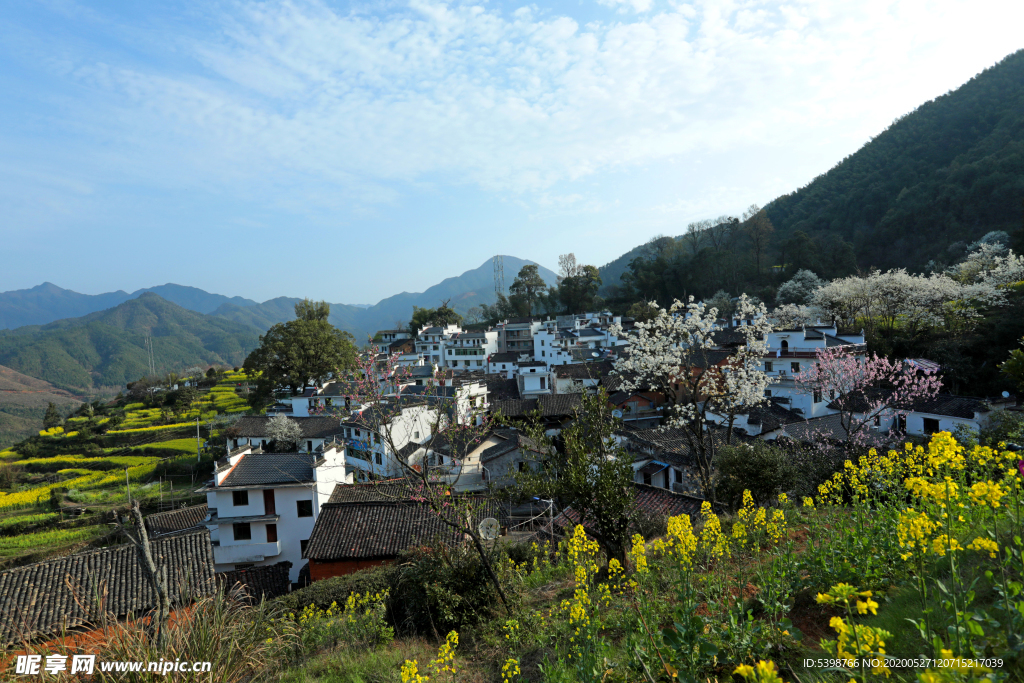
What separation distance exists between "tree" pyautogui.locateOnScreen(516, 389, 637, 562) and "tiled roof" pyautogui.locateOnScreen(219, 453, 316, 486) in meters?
15.6

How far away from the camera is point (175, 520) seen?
25078mm

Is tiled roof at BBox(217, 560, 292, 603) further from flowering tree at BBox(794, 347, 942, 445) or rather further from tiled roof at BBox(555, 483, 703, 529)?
flowering tree at BBox(794, 347, 942, 445)

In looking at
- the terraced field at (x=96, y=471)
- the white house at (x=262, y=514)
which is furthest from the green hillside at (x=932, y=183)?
the terraced field at (x=96, y=471)

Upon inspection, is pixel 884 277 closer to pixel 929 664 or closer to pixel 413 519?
pixel 413 519

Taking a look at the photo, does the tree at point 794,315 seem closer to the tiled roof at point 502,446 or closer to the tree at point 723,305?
the tree at point 723,305

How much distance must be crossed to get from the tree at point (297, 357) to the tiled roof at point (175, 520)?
16.5 metres

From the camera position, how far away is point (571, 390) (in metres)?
36.8

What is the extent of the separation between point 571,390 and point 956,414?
860 inches

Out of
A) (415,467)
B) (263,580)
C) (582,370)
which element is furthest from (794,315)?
(415,467)

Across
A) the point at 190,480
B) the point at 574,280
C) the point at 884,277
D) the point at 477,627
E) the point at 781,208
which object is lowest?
the point at 190,480

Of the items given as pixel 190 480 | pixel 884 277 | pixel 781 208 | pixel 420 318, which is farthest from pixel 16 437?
pixel 781 208

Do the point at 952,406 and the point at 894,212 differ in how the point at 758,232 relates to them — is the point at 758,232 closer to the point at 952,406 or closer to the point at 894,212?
the point at 894,212

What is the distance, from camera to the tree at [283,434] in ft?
110

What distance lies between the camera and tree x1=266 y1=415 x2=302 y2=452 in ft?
110
